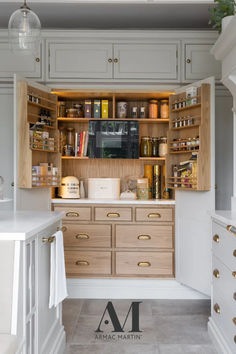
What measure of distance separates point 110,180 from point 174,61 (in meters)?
1.27

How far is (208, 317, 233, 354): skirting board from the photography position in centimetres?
212

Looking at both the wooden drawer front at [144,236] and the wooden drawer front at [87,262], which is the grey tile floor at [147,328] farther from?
the wooden drawer front at [144,236]

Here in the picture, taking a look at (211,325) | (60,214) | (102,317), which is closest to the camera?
(60,214)

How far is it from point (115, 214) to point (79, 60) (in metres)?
1.46

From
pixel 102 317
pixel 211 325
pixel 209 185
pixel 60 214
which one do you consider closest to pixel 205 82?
pixel 209 185

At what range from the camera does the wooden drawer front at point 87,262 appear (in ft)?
10.8

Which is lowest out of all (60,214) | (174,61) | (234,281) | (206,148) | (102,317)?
(102,317)

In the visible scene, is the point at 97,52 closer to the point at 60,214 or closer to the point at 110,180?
the point at 110,180

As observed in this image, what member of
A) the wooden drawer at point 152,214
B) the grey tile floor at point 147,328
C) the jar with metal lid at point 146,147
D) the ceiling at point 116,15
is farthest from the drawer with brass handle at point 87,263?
the ceiling at point 116,15

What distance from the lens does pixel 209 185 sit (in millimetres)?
2963

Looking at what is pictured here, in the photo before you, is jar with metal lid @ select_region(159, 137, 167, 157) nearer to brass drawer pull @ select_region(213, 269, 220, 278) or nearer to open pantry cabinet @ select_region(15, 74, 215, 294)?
open pantry cabinet @ select_region(15, 74, 215, 294)

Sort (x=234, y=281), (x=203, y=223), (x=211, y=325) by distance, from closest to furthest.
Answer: (x=234, y=281) < (x=211, y=325) < (x=203, y=223)

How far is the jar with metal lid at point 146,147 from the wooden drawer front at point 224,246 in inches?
53.4

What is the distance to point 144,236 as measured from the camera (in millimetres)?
3293
